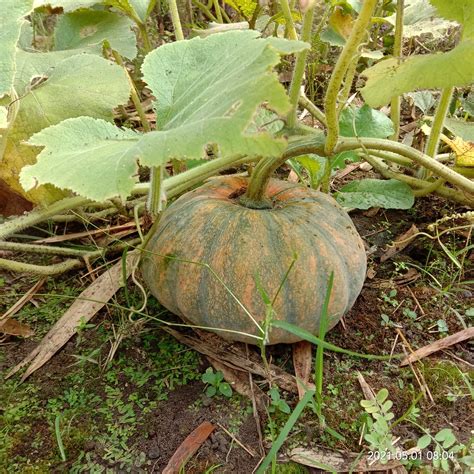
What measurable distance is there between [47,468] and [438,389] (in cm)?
97

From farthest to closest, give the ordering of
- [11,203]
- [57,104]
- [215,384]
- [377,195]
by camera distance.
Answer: [377,195], [11,203], [57,104], [215,384]

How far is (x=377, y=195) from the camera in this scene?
1867 mm

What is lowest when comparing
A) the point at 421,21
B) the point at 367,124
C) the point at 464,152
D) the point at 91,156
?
the point at 464,152

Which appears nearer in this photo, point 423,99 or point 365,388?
point 365,388

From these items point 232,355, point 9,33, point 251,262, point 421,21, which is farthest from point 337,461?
point 421,21

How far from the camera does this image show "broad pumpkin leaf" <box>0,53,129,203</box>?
4.92 feet

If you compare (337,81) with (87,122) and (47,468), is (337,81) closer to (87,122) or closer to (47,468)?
(87,122)

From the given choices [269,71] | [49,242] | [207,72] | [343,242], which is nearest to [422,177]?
[343,242]

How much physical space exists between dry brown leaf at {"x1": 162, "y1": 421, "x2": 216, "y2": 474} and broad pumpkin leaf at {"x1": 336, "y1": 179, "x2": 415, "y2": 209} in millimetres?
897


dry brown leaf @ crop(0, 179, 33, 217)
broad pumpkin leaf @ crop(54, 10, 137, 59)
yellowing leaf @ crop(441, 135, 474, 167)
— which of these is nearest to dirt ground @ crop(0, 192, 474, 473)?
dry brown leaf @ crop(0, 179, 33, 217)

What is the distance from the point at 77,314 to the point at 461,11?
1.37 metres

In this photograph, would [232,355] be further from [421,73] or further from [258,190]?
[421,73]

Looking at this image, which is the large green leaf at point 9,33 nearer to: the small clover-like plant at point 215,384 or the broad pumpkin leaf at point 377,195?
the small clover-like plant at point 215,384

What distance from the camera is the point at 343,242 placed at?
1.47 meters
